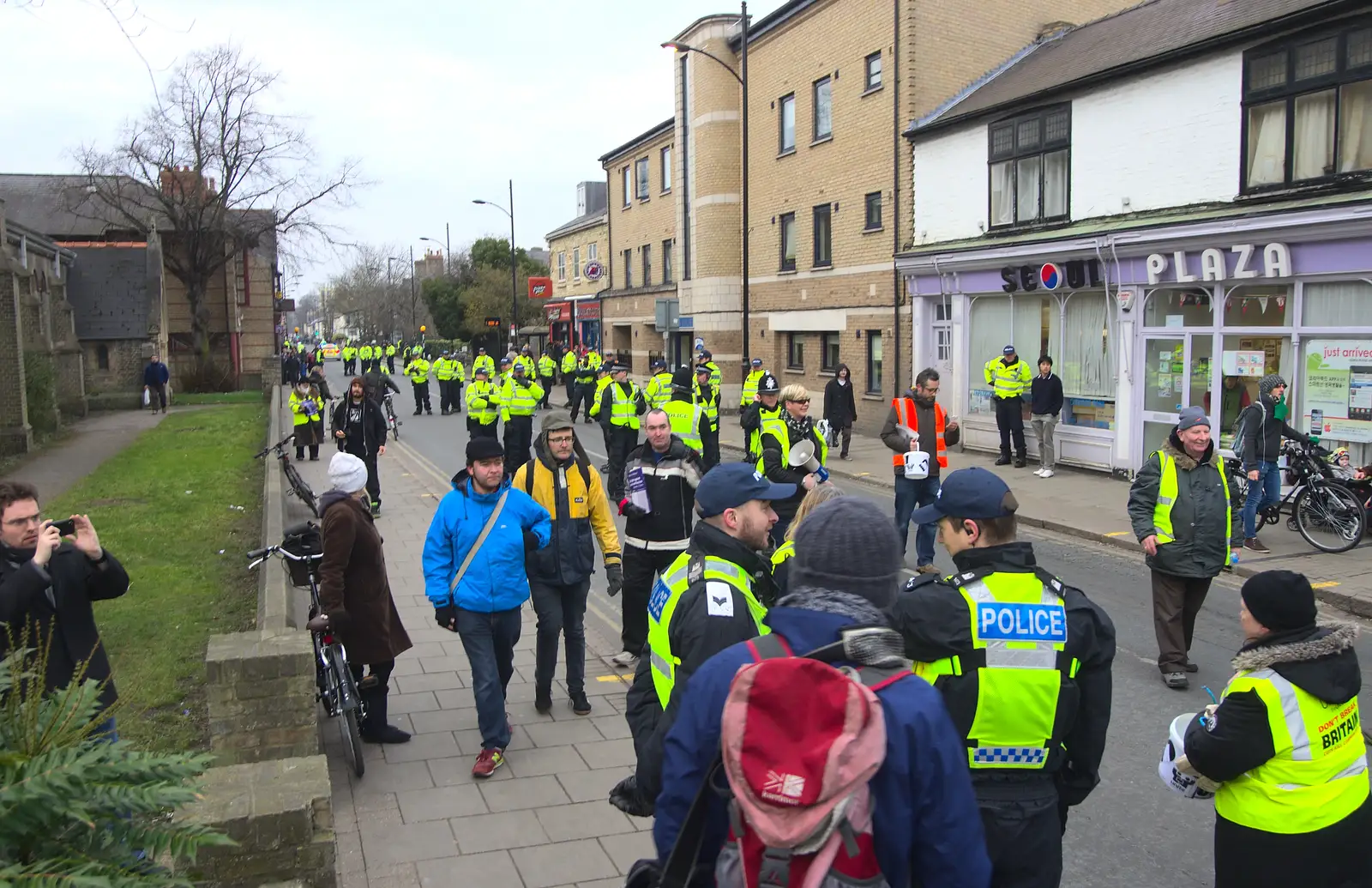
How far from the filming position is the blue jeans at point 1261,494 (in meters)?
12.4

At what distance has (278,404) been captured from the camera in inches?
1271

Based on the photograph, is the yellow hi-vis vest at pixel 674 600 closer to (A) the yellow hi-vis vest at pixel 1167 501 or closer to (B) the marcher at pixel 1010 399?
(A) the yellow hi-vis vest at pixel 1167 501

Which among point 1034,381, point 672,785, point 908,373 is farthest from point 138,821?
point 908,373

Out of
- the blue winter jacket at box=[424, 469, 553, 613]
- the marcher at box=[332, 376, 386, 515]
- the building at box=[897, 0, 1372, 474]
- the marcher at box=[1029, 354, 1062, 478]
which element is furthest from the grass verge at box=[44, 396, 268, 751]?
the building at box=[897, 0, 1372, 474]

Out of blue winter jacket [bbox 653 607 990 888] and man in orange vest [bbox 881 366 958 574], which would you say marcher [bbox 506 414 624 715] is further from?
blue winter jacket [bbox 653 607 990 888]

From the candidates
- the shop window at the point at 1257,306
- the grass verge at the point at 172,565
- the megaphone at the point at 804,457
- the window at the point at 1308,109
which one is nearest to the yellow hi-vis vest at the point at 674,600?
the grass verge at the point at 172,565

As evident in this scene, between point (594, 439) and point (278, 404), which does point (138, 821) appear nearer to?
point (594, 439)

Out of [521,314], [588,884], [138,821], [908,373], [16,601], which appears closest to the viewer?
[138,821]

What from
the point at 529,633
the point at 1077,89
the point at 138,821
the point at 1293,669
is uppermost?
the point at 1077,89

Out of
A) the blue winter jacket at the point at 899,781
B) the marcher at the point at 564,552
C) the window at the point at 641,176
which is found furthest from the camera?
the window at the point at 641,176

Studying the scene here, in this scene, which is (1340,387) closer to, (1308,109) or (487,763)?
(1308,109)

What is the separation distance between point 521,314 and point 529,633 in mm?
56450

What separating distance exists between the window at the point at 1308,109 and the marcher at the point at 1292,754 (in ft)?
41.3

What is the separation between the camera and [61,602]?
4.59 meters
